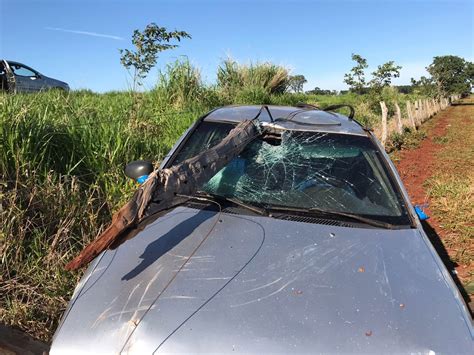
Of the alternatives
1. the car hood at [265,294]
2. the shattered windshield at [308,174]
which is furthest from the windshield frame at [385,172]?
the car hood at [265,294]

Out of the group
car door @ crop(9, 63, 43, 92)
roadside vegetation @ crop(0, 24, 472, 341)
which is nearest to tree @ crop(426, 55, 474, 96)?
car door @ crop(9, 63, 43, 92)

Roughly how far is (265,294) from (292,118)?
179 centimetres

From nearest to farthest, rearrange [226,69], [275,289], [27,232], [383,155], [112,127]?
[275,289] < [383,155] < [27,232] < [112,127] < [226,69]

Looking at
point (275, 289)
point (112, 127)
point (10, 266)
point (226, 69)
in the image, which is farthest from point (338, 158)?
point (226, 69)

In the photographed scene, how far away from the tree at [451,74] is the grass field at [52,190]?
190ft

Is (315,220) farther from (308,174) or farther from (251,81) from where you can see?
(251,81)

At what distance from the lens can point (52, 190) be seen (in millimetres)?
→ 3461

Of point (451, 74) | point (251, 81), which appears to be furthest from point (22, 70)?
point (451, 74)

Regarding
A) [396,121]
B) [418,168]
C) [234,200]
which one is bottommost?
[418,168]

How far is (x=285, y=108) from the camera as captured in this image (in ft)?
11.6

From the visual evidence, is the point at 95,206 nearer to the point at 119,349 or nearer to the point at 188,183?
the point at 188,183

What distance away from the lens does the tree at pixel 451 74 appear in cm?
5983

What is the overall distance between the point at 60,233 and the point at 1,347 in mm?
1542

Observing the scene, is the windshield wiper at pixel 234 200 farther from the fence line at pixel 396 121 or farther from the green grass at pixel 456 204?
the fence line at pixel 396 121
